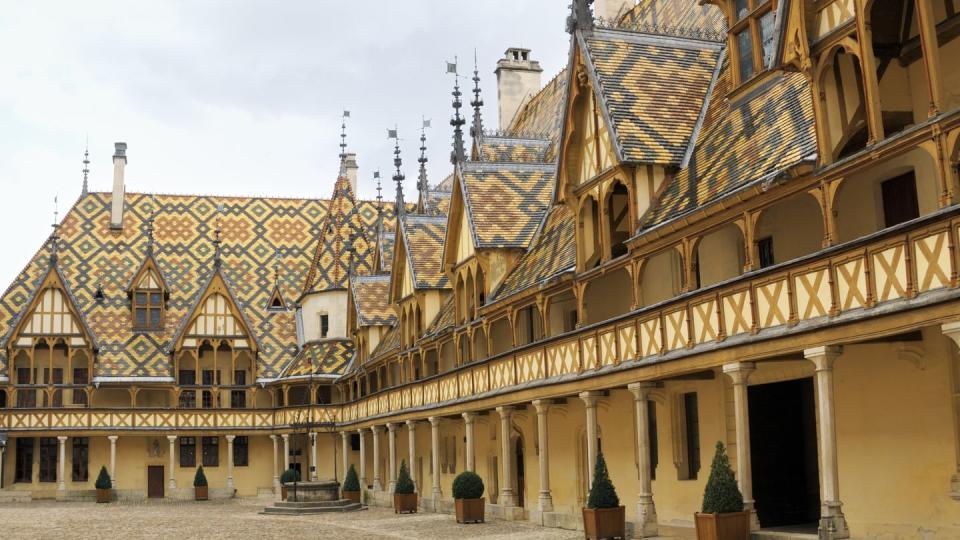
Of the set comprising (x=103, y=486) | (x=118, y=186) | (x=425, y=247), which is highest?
(x=118, y=186)

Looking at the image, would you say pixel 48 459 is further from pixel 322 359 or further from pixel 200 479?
pixel 322 359

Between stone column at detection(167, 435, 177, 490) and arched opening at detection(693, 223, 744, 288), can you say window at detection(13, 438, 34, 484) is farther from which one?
arched opening at detection(693, 223, 744, 288)

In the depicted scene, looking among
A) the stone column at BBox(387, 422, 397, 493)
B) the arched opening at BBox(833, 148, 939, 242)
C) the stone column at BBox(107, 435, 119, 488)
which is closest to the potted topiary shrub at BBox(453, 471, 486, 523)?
the stone column at BBox(387, 422, 397, 493)

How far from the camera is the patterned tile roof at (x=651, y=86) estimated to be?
68.8 ft

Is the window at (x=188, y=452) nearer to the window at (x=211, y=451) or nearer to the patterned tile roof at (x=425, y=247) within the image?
the window at (x=211, y=451)

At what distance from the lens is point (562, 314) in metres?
26.3

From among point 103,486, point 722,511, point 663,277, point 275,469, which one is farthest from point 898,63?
point 275,469

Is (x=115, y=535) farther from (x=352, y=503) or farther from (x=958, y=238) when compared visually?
(x=958, y=238)

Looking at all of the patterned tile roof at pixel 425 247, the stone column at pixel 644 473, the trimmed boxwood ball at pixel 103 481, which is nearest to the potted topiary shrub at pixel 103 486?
the trimmed boxwood ball at pixel 103 481

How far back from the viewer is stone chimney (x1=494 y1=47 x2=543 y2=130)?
45.4 meters

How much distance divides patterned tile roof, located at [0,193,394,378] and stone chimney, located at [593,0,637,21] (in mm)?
21338

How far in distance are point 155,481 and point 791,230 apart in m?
39.2

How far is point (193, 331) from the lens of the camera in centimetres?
5138

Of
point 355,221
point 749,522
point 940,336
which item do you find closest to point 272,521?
point 749,522
